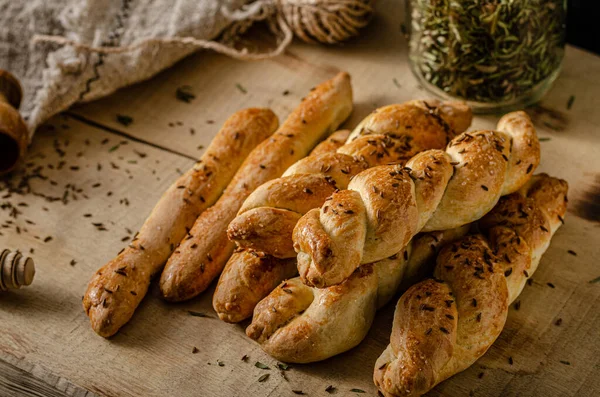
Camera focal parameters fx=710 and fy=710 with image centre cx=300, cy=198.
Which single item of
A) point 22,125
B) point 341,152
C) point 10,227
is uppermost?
point 341,152

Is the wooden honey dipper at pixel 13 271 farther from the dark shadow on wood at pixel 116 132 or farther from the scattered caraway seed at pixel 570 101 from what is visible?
the scattered caraway seed at pixel 570 101

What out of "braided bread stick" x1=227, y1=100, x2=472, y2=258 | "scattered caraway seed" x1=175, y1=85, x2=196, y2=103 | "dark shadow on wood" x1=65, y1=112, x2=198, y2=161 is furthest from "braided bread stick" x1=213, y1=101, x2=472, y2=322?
"scattered caraway seed" x1=175, y1=85, x2=196, y2=103

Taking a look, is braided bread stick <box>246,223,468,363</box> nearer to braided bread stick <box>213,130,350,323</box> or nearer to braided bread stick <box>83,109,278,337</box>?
braided bread stick <box>213,130,350,323</box>

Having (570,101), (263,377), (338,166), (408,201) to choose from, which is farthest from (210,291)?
(570,101)

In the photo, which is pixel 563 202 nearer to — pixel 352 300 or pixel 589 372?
pixel 589 372

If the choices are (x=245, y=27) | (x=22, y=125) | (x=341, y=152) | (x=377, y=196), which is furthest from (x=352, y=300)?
(x=245, y=27)

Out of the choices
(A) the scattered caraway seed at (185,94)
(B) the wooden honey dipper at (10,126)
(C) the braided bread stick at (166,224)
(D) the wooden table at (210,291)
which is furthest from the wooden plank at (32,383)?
(A) the scattered caraway seed at (185,94)
